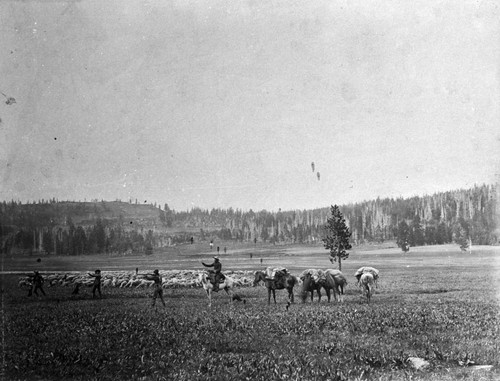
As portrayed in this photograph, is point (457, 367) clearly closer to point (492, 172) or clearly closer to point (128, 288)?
point (492, 172)

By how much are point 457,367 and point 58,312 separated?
11.5 metres

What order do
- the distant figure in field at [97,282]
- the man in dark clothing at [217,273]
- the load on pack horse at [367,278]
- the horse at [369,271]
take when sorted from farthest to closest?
the horse at [369,271]
the load on pack horse at [367,278]
the man in dark clothing at [217,273]
the distant figure in field at [97,282]

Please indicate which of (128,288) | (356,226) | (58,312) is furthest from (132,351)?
(356,226)

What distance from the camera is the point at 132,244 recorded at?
59.4ft

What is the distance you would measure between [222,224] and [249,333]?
8.39 metres

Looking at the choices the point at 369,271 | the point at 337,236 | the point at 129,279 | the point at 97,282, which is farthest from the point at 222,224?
the point at 369,271

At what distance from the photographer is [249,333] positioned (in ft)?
39.4

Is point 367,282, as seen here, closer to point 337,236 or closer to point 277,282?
point 337,236

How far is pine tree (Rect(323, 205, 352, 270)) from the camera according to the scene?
16688 mm

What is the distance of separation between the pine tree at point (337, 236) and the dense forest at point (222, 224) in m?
0.26

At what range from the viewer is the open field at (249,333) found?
33.0 ft

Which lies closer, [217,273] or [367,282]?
[217,273]

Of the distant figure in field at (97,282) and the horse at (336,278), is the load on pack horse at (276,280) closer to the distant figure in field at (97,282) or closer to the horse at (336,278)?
the horse at (336,278)

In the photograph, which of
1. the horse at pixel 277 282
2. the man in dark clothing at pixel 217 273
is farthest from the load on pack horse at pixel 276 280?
the man in dark clothing at pixel 217 273
